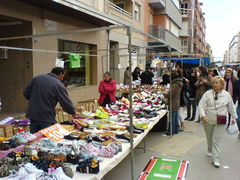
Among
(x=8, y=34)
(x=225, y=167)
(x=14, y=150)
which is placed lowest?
(x=225, y=167)

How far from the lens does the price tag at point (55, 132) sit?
3662 mm

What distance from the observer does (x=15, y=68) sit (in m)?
7.92

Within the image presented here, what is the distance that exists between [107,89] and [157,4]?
15.8m

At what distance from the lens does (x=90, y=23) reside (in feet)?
37.6

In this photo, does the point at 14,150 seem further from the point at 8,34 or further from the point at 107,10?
the point at 107,10

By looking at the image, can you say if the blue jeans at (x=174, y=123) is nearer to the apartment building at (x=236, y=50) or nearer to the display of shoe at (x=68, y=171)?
the display of shoe at (x=68, y=171)

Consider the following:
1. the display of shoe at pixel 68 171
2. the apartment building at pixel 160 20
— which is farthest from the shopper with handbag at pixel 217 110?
the apartment building at pixel 160 20

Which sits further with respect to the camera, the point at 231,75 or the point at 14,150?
the point at 231,75

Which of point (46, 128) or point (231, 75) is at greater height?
point (231, 75)

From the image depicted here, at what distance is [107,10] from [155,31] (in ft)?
28.3

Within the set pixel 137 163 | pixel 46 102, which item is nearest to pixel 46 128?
pixel 46 102

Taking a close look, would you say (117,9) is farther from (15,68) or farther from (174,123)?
(174,123)

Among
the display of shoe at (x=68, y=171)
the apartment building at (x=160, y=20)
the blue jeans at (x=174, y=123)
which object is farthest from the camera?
the apartment building at (x=160, y=20)

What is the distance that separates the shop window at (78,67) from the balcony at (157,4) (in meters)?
9.88
